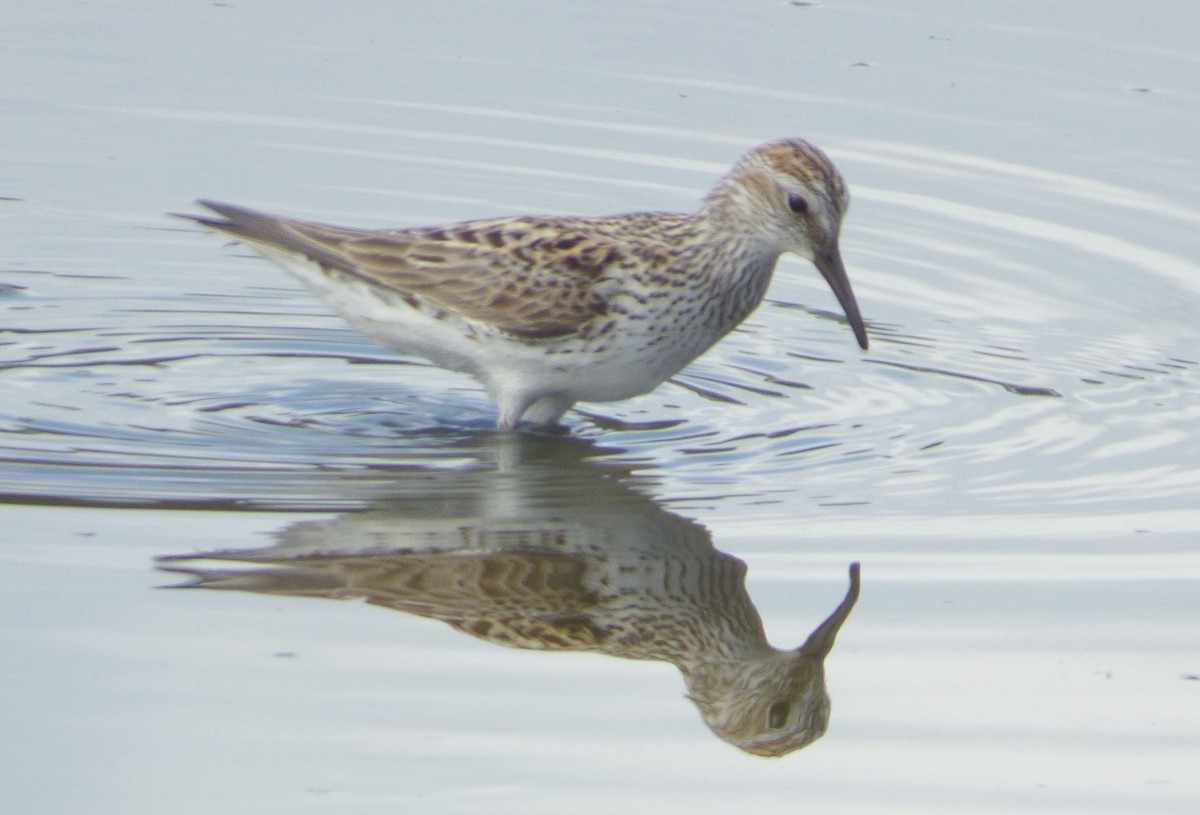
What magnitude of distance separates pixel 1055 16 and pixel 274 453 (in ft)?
31.2

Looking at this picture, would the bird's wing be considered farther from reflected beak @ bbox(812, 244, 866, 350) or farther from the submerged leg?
reflected beak @ bbox(812, 244, 866, 350)

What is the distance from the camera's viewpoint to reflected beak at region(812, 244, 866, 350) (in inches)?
405

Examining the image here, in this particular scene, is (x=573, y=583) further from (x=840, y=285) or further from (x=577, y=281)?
(x=840, y=285)

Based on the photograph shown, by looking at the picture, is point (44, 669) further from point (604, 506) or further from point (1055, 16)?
point (1055, 16)

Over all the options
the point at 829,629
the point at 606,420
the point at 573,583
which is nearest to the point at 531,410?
the point at 606,420

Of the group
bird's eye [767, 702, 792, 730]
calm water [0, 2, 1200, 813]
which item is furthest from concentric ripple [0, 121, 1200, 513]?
bird's eye [767, 702, 792, 730]

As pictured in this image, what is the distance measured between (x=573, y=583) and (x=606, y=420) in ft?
9.44

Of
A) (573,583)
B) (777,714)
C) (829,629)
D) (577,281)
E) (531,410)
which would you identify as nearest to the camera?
(777,714)

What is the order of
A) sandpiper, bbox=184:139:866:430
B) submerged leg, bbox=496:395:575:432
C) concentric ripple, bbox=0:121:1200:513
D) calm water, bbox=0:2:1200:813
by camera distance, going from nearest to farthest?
calm water, bbox=0:2:1200:813, concentric ripple, bbox=0:121:1200:513, sandpiper, bbox=184:139:866:430, submerged leg, bbox=496:395:575:432

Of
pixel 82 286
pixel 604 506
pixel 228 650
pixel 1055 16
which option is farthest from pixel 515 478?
pixel 1055 16

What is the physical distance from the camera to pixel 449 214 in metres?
13.5

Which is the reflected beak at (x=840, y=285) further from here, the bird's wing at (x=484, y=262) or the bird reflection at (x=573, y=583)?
the bird reflection at (x=573, y=583)

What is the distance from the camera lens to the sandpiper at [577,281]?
396 inches

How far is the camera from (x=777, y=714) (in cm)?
700
